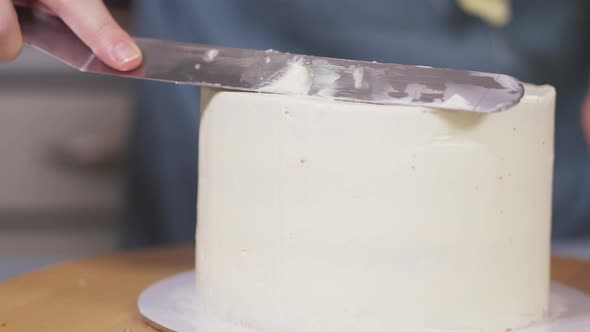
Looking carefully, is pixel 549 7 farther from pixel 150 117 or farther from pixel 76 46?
pixel 76 46

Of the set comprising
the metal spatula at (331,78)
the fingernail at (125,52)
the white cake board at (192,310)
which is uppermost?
the fingernail at (125,52)

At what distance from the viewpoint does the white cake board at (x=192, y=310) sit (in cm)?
94

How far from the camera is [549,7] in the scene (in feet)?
5.34

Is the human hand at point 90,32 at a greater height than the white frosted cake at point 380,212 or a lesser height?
greater

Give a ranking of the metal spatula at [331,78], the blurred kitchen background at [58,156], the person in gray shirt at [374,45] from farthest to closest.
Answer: the blurred kitchen background at [58,156], the person in gray shirt at [374,45], the metal spatula at [331,78]

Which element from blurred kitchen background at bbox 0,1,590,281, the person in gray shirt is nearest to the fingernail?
the person in gray shirt

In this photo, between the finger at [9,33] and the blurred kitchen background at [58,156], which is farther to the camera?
the blurred kitchen background at [58,156]

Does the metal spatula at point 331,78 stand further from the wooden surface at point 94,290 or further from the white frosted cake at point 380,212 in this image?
the wooden surface at point 94,290

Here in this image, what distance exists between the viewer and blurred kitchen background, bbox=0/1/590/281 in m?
2.22

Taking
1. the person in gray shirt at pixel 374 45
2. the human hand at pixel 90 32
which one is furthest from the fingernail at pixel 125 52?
the person in gray shirt at pixel 374 45

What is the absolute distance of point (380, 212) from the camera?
35.1 inches

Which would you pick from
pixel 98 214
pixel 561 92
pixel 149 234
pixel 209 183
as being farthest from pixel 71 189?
pixel 209 183

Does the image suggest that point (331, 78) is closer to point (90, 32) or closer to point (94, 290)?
point (90, 32)

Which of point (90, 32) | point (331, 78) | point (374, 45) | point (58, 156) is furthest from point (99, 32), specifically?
point (58, 156)
